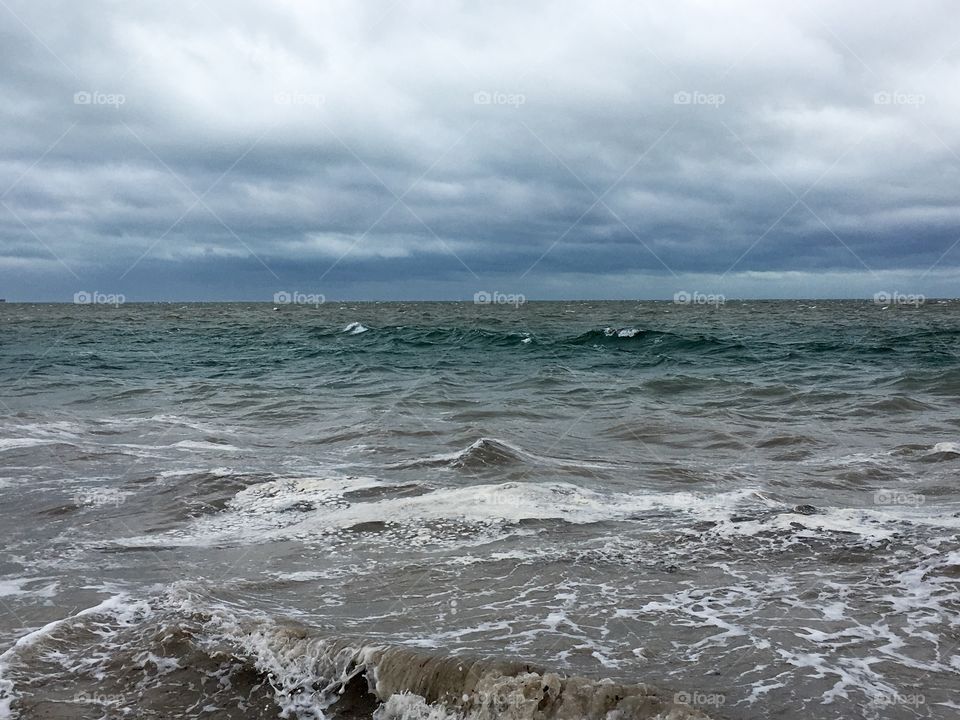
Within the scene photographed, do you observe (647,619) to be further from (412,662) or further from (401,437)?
(401,437)

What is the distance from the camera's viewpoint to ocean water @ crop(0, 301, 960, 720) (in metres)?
4.30

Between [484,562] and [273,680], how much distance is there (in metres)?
2.27

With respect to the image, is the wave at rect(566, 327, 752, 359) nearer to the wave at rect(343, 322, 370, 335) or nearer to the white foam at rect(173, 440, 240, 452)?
the wave at rect(343, 322, 370, 335)

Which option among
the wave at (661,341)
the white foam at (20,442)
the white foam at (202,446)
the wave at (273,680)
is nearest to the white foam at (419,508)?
the wave at (273,680)

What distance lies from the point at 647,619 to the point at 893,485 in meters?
5.41

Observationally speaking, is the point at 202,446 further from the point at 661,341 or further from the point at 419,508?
the point at 661,341

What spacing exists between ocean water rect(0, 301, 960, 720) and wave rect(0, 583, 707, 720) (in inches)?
0.6

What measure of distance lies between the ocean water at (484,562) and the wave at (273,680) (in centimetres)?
1

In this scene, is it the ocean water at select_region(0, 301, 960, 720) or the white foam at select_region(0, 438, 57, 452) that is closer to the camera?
the ocean water at select_region(0, 301, 960, 720)

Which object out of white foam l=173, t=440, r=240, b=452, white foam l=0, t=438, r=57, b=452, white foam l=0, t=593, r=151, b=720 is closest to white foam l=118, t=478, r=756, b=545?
white foam l=0, t=593, r=151, b=720

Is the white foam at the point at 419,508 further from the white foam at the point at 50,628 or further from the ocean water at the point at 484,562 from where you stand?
the white foam at the point at 50,628

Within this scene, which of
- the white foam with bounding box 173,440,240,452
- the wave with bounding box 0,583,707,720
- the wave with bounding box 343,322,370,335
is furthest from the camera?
the wave with bounding box 343,322,370,335

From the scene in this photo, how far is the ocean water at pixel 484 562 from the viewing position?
4301mm

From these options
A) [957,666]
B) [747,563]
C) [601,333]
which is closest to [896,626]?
[957,666]
